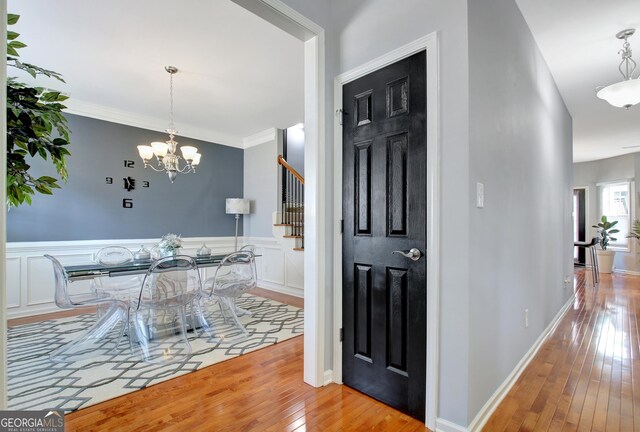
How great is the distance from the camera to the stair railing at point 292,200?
5.28 meters

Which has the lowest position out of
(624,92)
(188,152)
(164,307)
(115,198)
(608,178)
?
(164,307)

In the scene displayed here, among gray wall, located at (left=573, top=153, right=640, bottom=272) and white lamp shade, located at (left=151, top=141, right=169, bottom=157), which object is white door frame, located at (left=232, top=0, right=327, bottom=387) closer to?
white lamp shade, located at (left=151, top=141, right=169, bottom=157)

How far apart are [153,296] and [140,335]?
0.57 metres

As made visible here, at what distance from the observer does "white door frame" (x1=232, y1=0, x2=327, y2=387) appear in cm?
214

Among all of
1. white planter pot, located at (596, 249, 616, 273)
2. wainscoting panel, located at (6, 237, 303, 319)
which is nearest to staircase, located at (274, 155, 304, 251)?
wainscoting panel, located at (6, 237, 303, 319)

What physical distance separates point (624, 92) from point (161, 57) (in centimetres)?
441

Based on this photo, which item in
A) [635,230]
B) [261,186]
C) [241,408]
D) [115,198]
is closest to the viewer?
[241,408]

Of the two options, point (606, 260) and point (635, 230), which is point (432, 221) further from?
point (606, 260)

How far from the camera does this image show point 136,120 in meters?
4.78

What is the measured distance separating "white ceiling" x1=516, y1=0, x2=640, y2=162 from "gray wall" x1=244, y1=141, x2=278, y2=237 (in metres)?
4.01

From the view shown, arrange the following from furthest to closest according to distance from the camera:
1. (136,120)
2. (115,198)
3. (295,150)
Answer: (295,150) < (136,120) < (115,198)

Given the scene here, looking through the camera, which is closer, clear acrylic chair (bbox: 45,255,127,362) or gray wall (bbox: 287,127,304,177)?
clear acrylic chair (bbox: 45,255,127,362)

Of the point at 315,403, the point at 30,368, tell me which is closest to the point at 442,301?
the point at 315,403

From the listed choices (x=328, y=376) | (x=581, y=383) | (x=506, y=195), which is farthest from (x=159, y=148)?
(x=581, y=383)
